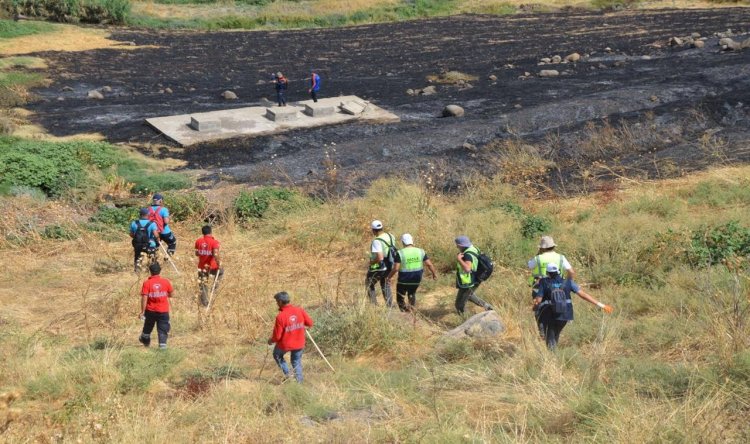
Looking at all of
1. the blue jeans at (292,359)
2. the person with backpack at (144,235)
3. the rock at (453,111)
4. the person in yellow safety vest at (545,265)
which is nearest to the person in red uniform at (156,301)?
the blue jeans at (292,359)

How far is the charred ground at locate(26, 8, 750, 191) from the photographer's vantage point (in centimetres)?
2025

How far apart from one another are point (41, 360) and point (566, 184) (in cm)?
1190

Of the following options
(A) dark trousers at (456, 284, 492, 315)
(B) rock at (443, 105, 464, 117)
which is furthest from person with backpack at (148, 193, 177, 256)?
(B) rock at (443, 105, 464, 117)

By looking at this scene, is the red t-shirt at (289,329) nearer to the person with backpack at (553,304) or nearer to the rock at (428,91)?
the person with backpack at (553,304)

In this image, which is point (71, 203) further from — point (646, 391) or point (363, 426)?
point (646, 391)

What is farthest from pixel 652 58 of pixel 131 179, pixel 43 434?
pixel 43 434

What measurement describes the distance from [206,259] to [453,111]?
14.1 metres

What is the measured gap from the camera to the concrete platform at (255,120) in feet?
74.4

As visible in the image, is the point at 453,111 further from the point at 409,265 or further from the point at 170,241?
the point at 409,265

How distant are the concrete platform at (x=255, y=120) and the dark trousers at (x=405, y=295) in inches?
470

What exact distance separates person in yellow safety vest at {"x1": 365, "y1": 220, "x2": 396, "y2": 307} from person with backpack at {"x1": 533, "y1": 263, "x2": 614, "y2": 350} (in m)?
2.39

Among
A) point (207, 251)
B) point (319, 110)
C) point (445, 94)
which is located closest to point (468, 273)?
point (207, 251)

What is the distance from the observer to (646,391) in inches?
305

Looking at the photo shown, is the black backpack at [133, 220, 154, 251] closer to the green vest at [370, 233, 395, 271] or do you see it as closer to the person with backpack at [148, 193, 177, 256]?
the person with backpack at [148, 193, 177, 256]
